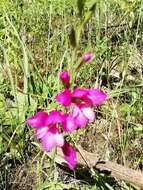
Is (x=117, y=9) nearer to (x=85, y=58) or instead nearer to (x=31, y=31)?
(x=31, y=31)

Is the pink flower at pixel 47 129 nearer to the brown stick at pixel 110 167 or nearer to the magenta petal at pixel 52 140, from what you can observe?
the magenta petal at pixel 52 140

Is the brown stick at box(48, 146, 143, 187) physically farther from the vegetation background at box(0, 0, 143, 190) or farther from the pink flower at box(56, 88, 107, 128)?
the pink flower at box(56, 88, 107, 128)

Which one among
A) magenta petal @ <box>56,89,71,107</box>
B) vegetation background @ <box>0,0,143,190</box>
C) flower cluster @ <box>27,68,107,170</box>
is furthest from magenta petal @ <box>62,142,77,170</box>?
vegetation background @ <box>0,0,143,190</box>

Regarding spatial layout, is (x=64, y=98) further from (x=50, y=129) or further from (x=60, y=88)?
(x=60, y=88)

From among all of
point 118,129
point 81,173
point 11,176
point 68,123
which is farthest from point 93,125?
Result: point 68,123

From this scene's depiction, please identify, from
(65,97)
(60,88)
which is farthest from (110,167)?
(65,97)

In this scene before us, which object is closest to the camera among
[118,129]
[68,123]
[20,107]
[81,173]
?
[68,123]
